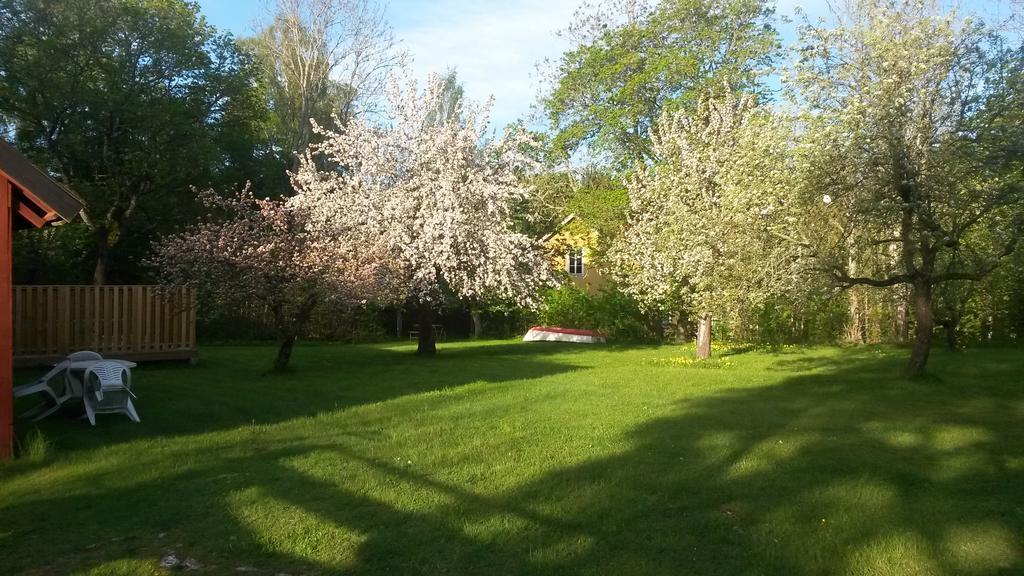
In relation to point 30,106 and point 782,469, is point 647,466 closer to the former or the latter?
point 782,469

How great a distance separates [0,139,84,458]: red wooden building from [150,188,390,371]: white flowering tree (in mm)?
5803

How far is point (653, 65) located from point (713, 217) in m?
15.7

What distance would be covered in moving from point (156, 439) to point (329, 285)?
6.05 metres

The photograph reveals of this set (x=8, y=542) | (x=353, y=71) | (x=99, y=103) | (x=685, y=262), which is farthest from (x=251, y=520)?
(x=353, y=71)

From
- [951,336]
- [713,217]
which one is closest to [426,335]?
[713,217]

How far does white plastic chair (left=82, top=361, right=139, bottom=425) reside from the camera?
31.2 feet

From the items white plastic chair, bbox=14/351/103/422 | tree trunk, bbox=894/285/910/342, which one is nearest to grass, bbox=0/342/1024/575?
white plastic chair, bbox=14/351/103/422

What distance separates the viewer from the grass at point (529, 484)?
4887 mm

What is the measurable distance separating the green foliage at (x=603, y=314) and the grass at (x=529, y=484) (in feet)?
52.1

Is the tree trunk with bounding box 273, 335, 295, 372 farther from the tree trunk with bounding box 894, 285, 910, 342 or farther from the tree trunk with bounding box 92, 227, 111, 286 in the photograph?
the tree trunk with bounding box 894, 285, 910, 342

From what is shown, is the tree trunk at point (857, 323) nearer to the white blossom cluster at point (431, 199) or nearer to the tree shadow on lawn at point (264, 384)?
the tree shadow on lawn at point (264, 384)

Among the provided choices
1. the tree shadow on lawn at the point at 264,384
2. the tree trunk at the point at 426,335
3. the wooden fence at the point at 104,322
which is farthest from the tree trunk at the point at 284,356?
the tree trunk at the point at 426,335

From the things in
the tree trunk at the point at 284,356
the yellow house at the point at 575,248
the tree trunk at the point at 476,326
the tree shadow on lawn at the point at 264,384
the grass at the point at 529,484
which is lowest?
the grass at the point at 529,484

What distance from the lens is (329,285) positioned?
14.6 meters
